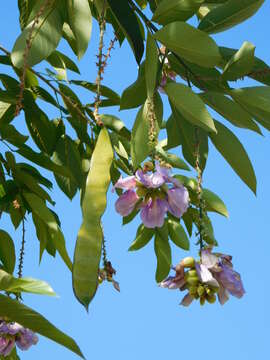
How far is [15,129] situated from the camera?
5.75ft

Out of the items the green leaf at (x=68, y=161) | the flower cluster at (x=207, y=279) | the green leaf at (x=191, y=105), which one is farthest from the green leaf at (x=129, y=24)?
the green leaf at (x=68, y=161)

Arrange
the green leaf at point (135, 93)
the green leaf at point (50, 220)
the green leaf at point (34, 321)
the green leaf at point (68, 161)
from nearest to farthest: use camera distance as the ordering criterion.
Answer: the green leaf at point (34, 321), the green leaf at point (135, 93), the green leaf at point (50, 220), the green leaf at point (68, 161)

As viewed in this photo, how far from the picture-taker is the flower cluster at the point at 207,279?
36.5 inches

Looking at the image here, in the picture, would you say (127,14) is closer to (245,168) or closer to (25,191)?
(245,168)

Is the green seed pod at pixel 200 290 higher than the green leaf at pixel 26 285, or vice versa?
the green seed pod at pixel 200 290

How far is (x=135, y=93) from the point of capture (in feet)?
4.17

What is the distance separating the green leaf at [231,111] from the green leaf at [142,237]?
0.50 metres

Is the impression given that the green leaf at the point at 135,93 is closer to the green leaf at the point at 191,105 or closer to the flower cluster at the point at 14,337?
the green leaf at the point at 191,105

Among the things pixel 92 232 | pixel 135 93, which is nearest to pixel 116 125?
pixel 135 93

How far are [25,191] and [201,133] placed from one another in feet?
1.88

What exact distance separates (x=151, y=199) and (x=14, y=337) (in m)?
0.79

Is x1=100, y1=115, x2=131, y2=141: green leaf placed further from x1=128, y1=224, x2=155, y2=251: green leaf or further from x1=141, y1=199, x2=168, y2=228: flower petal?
x1=141, y1=199, x2=168, y2=228: flower petal

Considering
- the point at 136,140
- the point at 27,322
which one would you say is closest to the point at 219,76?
the point at 136,140

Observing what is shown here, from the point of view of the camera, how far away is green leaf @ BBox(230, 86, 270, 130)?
1.14 meters
